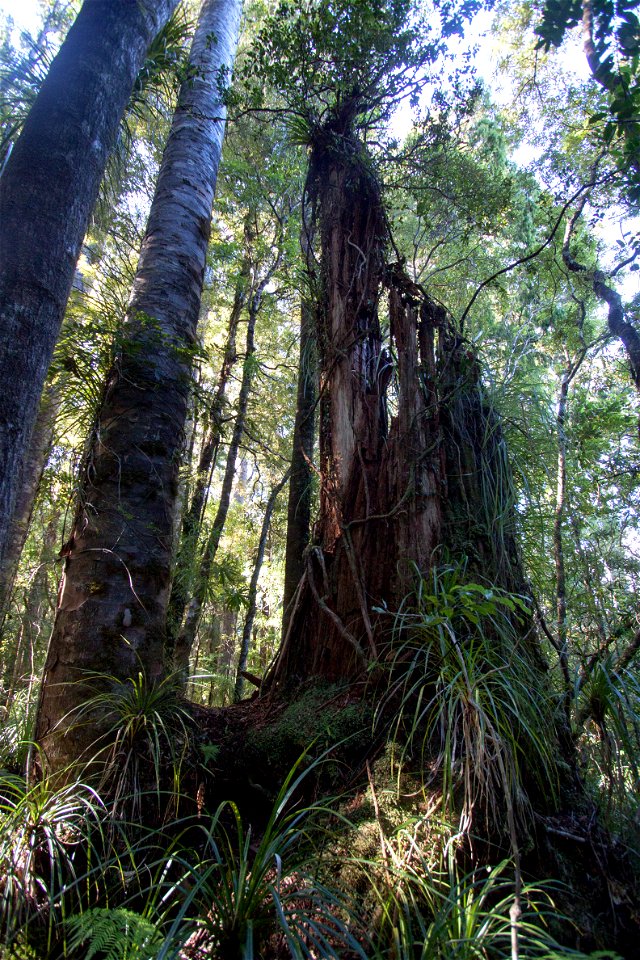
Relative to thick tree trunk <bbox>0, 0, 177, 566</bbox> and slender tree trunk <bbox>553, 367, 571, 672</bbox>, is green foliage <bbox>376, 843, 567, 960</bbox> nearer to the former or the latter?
slender tree trunk <bbox>553, 367, 571, 672</bbox>

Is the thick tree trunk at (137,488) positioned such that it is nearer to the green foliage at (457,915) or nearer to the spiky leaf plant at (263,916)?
the spiky leaf plant at (263,916)

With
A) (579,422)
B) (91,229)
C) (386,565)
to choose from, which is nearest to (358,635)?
(386,565)

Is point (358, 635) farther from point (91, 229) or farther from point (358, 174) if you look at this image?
point (91, 229)

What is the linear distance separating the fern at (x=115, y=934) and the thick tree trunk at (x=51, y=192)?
42.8 inches

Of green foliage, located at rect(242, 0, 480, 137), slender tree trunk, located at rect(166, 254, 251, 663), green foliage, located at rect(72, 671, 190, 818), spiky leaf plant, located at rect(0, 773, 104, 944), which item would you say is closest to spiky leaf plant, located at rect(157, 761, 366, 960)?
spiky leaf plant, located at rect(0, 773, 104, 944)

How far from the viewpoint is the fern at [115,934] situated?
126 centimetres

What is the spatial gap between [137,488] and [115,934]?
176 cm

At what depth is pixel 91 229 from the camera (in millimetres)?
5250

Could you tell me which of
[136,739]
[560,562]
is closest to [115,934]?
[136,739]

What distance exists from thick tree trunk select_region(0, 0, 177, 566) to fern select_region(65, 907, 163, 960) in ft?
3.56

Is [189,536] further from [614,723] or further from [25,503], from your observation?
[614,723]

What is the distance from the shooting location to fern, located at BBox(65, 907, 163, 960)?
1263mm

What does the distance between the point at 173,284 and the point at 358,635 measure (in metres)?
2.40

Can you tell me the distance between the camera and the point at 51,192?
1.75 metres
